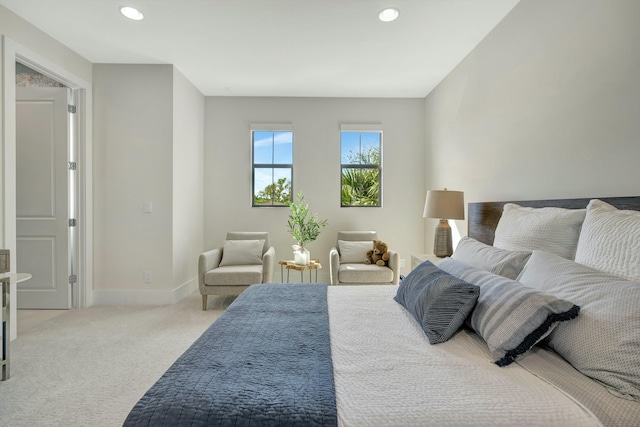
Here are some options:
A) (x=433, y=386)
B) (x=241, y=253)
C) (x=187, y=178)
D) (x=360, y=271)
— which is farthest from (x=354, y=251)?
(x=433, y=386)

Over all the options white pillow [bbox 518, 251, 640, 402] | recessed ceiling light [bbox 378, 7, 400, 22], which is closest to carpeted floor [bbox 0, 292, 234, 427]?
white pillow [bbox 518, 251, 640, 402]

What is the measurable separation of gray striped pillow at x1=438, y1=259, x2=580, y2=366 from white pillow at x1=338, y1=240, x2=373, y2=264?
283cm

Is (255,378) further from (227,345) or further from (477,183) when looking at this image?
(477,183)

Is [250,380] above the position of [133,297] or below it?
above

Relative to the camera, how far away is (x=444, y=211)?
124 inches

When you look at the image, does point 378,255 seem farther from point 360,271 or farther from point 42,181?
point 42,181

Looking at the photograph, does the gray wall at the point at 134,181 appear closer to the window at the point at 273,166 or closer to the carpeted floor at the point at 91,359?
the carpeted floor at the point at 91,359

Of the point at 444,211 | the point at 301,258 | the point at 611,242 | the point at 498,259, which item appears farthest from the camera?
the point at 301,258

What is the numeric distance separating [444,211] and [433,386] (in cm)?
240

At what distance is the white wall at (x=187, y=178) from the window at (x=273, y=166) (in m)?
0.76

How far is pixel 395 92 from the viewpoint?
4461 mm

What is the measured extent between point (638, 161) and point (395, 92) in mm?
3279

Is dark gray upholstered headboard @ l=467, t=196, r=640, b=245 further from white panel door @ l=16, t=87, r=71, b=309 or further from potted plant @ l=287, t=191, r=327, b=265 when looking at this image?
white panel door @ l=16, t=87, r=71, b=309

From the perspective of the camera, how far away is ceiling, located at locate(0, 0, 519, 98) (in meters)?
2.57
